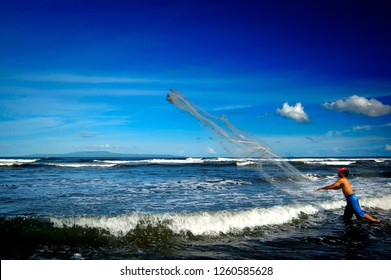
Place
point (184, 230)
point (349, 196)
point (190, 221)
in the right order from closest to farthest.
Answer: point (184, 230)
point (349, 196)
point (190, 221)

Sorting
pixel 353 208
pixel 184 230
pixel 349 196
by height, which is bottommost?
pixel 184 230

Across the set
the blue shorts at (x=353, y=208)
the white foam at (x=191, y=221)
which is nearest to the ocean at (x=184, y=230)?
the white foam at (x=191, y=221)

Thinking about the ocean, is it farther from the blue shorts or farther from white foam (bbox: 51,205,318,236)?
the blue shorts

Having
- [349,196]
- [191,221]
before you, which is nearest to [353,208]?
[349,196]

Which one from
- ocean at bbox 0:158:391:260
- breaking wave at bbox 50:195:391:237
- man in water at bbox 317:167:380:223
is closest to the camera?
ocean at bbox 0:158:391:260

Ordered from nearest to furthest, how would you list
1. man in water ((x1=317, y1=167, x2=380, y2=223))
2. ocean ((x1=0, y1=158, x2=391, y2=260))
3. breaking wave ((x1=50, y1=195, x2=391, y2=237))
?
ocean ((x1=0, y1=158, x2=391, y2=260))
breaking wave ((x1=50, y1=195, x2=391, y2=237))
man in water ((x1=317, y1=167, x2=380, y2=223))

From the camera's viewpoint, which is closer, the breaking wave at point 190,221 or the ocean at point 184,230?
the ocean at point 184,230

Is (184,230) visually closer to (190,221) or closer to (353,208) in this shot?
(190,221)

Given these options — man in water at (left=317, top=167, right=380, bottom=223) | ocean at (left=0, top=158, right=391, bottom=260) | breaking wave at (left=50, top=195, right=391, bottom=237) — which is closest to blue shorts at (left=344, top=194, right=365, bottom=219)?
man in water at (left=317, top=167, right=380, bottom=223)

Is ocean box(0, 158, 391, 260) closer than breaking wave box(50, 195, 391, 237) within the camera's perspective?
Yes

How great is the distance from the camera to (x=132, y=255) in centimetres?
572

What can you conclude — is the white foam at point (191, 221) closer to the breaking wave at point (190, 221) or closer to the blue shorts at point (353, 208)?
the breaking wave at point (190, 221)

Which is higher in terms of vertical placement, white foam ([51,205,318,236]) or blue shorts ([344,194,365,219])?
blue shorts ([344,194,365,219])
